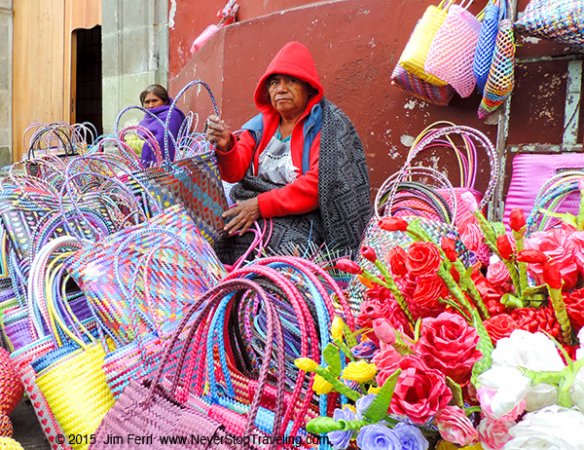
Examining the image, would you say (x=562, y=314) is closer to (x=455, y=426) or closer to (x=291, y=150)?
(x=455, y=426)

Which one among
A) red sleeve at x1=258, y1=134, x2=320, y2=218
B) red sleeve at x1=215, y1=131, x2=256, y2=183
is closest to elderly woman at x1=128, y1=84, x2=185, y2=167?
red sleeve at x1=215, y1=131, x2=256, y2=183

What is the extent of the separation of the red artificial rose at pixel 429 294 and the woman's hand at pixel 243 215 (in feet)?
4.71

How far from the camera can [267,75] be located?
261 cm

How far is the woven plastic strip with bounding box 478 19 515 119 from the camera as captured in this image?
2389 millimetres

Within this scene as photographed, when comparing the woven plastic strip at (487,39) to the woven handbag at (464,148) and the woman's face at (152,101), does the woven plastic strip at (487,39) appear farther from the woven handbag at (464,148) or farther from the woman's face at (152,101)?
the woman's face at (152,101)

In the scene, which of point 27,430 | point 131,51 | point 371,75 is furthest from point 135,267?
point 131,51

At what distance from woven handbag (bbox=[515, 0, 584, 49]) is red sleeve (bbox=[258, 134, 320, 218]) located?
941 millimetres

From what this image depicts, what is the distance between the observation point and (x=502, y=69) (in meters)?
2.43

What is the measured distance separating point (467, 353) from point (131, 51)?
593 centimetres

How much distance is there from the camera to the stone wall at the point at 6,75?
928 centimetres

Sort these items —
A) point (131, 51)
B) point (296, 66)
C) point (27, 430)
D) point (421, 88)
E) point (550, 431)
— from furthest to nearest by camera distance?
point (131, 51) → point (421, 88) → point (296, 66) → point (27, 430) → point (550, 431)

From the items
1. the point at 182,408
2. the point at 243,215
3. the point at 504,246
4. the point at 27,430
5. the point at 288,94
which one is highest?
the point at 288,94

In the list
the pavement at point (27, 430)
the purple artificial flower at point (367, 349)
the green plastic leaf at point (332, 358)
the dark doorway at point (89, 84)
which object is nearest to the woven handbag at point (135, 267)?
the pavement at point (27, 430)

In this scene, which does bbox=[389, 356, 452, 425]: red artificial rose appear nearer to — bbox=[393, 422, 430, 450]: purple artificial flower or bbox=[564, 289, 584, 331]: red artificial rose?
bbox=[393, 422, 430, 450]: purple artificial flower
